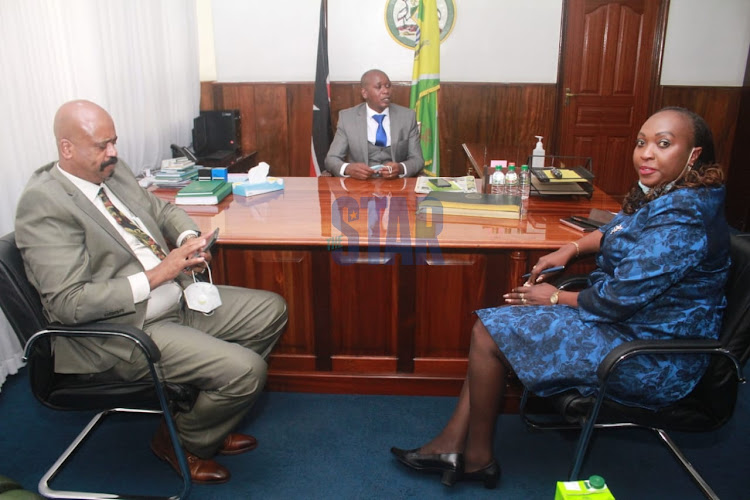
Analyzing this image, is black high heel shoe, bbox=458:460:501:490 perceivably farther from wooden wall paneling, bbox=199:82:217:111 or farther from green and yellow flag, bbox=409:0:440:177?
wooden wall paneling, bbox=199:82:217:111

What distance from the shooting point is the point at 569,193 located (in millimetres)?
2752

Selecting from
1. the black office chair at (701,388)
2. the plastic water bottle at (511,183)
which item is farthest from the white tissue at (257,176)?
the black office chair at (701,388)

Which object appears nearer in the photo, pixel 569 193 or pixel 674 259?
pixel 674 259

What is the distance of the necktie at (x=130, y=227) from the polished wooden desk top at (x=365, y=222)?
0.28 m

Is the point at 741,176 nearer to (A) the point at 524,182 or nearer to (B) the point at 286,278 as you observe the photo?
(A) the point at 524,182

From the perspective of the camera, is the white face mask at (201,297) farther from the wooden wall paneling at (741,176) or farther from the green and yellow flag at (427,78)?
the wooden wall paneling at (741,176)

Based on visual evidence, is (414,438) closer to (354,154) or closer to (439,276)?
(439,276)

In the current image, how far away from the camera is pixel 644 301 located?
1637 mm

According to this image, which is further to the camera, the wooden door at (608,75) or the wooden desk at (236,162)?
the wooden door at (608,75)

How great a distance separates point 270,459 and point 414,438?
544 millimetres

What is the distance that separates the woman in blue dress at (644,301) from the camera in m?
1.62

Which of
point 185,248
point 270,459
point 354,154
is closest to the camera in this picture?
point 185,248

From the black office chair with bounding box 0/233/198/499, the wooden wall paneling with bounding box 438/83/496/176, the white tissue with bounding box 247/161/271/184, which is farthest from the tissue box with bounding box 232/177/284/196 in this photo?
the wooden wall paneling with bounding box 438/83/496/176

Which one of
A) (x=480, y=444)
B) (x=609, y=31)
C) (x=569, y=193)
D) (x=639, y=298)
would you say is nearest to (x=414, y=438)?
(x=480, y=444)
